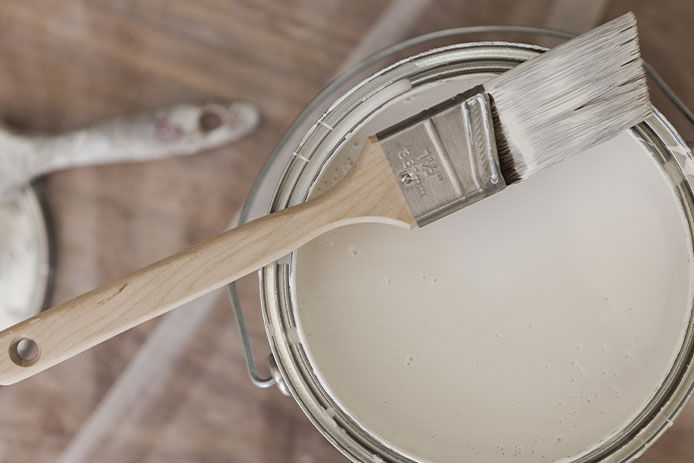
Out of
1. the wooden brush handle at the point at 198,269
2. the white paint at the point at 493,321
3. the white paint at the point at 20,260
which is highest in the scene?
the white paint at the point at 20,260

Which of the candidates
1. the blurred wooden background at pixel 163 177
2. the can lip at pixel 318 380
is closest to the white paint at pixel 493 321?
the can lip at pixel 318 380

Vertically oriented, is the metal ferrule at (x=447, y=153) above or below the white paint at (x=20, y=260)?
below

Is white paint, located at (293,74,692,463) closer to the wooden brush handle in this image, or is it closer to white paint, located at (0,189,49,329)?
the wooden brush handle

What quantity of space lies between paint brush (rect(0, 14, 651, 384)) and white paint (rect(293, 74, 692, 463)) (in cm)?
5

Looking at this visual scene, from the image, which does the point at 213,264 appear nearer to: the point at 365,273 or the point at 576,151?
the point at 365,273

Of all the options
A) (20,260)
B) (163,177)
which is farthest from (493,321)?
(20,260)

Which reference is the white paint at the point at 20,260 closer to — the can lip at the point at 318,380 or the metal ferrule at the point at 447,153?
the can lip at the point at 318,380

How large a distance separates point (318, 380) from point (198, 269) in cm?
12

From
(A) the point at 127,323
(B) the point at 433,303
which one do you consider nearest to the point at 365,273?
(B) the point at 433,303

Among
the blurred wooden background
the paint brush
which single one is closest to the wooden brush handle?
the paint brush

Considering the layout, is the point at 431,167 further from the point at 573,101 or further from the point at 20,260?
the point at 20,260

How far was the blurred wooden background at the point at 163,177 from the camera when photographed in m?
0.61

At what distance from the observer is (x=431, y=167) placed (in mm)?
404

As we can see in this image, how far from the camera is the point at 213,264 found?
41 centimetres
